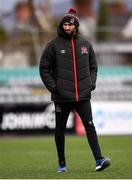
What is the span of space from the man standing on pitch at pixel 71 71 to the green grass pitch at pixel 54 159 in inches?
23.6

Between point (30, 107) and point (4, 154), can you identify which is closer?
point (4, 154)

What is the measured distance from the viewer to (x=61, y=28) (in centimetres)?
1265

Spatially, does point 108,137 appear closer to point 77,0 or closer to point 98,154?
point 98,154

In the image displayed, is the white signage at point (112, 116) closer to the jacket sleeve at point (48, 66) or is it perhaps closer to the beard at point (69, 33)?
the jacket sleeve at point (48, 66)

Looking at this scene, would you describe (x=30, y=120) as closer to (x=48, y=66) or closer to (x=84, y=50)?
(x=48, y=66)

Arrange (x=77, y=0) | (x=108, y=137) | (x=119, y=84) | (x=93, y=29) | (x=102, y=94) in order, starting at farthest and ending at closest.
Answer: (x=77, y=0) → (x=93, y=29) → (x=119, y=84) → (x=102, y=94) → (x=108, y=137)

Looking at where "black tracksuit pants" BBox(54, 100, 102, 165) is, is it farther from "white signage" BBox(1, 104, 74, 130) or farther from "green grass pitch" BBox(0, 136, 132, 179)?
"white signage" BBox(1, 104, 74, 130)

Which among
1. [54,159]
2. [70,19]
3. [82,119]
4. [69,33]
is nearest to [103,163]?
[82,119]

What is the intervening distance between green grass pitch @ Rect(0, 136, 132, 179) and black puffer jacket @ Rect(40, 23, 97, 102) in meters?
1.18

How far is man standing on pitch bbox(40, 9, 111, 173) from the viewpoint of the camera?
1264 centimetres

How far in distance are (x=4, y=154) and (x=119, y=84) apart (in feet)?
82.5

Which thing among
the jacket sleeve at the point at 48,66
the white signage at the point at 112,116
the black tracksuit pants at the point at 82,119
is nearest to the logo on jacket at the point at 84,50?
the jacket sleeve at the point at 48,66

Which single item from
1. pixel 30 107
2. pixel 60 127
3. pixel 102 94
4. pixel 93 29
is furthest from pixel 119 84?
pixel 93 29

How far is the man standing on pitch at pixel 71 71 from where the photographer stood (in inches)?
498
